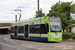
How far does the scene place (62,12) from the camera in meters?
25.9

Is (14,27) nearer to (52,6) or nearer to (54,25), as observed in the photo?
(52,6)

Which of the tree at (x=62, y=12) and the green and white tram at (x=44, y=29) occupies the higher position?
the tree at (x=62, y=12)

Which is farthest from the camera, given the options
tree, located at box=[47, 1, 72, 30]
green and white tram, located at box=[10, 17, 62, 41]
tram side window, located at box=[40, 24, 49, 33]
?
tree, located at box=[47, 1, 72, 30]

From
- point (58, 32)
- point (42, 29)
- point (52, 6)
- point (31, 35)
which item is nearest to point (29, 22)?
point (31, 35)

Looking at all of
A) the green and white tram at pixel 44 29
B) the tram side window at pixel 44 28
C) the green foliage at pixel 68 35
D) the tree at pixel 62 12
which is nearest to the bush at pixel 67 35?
the green foliage at pixel 68 35

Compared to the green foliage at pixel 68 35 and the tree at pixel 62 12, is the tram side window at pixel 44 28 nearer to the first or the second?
the green foliage at pixel 68 35

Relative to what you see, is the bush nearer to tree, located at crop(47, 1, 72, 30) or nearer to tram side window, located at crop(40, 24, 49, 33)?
tree, located at crop(47, 1, 72, 30)

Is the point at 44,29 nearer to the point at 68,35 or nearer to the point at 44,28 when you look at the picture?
the point at 44,28

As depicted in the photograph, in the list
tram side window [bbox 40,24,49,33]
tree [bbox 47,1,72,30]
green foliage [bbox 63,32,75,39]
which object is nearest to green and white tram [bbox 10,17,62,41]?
tram side window [bbox 40,24,49,33]

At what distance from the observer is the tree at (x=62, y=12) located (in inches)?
991

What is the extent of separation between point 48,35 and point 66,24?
24.7ft

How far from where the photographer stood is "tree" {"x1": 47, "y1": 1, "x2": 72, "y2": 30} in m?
25.2

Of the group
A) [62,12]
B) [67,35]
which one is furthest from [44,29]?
[62,12]

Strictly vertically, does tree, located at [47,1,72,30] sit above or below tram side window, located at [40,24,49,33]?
above
